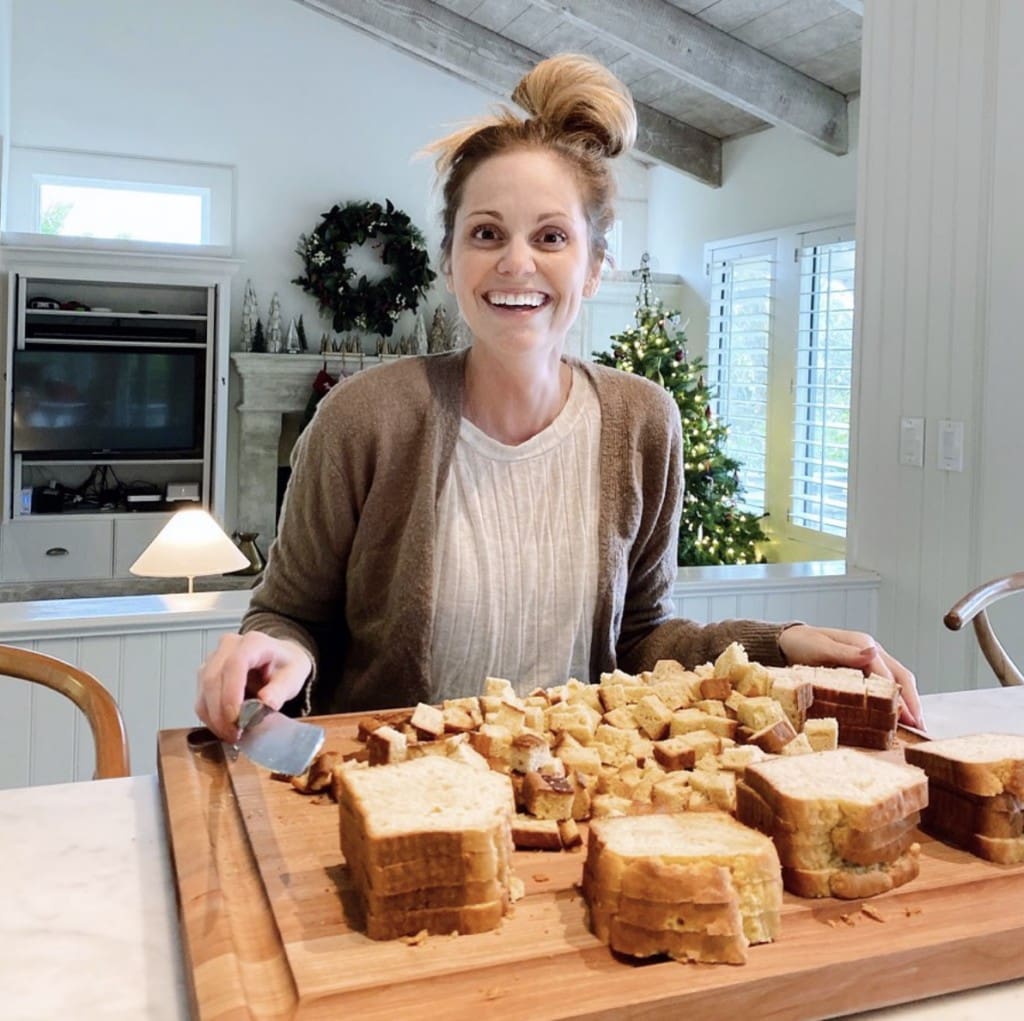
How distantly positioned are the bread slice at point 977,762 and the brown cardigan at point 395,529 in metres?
0.40

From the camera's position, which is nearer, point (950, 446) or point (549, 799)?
point (549, 799)

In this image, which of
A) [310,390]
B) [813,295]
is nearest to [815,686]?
[813,295]

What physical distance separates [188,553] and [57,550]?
10.8ft

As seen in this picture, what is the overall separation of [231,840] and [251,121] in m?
6.71

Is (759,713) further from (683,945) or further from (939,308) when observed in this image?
(939,308)

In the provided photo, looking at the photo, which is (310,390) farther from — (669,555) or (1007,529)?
(669,555)

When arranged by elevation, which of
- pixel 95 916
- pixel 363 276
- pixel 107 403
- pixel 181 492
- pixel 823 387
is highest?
pixel 363 276

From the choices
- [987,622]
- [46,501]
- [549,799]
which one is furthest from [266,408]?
[549,799]

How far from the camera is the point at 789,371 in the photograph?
6125 millimetres

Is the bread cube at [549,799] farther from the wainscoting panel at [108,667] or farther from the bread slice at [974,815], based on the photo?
the wainscoting panel at [108,667]

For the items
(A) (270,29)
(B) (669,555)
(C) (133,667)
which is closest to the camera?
(B) (669,555)

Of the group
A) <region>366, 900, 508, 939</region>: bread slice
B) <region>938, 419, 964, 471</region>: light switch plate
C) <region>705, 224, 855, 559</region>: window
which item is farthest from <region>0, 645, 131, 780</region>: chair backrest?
<region>705, 224, 855, 559</region>: window

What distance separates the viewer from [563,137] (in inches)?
57.3

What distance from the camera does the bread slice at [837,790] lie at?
84cm
